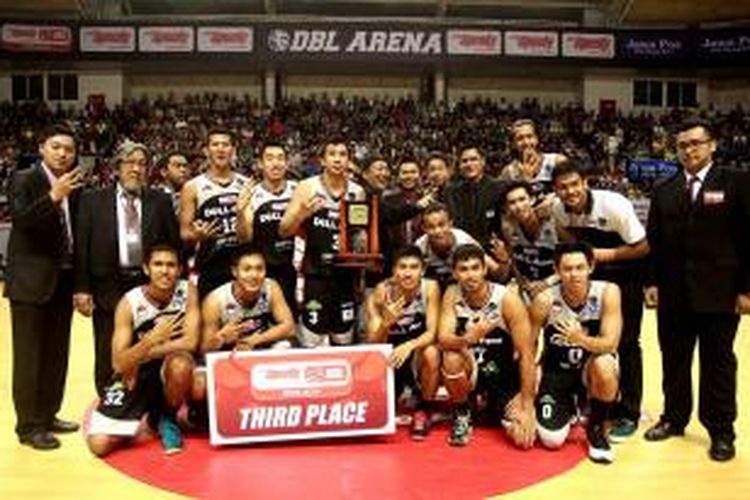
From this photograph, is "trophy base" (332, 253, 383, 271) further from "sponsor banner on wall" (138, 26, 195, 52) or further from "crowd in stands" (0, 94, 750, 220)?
"sponsor banner on wall" (138, 26, 195, 52)

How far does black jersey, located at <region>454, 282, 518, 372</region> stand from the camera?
5.02 meters

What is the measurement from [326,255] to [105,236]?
1.27 meters

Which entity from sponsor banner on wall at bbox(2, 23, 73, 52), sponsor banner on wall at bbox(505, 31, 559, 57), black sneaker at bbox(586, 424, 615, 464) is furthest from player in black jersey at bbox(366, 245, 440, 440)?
sponsor banner on wall at bbox(2, 23, 73, 52)

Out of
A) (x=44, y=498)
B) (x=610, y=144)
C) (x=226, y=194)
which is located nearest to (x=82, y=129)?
(x=610, y=144)

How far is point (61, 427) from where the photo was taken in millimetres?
5184

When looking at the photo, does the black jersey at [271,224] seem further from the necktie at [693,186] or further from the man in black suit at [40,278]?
the necktie at [693,186]

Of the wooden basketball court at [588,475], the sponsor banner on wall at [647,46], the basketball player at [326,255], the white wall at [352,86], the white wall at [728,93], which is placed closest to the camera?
the wooden basketball court at [588,475]

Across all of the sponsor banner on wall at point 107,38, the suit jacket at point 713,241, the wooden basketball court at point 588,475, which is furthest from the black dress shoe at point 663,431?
the sponsor banner on wall at point 107,38

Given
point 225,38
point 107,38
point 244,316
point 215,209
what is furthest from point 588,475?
point 107,38

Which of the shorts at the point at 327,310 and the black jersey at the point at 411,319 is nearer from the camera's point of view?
the black jersey at the point at 411,319

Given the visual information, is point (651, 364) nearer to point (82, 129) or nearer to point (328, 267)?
point (328, 267)

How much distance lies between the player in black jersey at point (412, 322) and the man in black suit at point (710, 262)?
133cm

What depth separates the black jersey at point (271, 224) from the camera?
543 centimetres

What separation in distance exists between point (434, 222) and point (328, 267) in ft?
2.28
